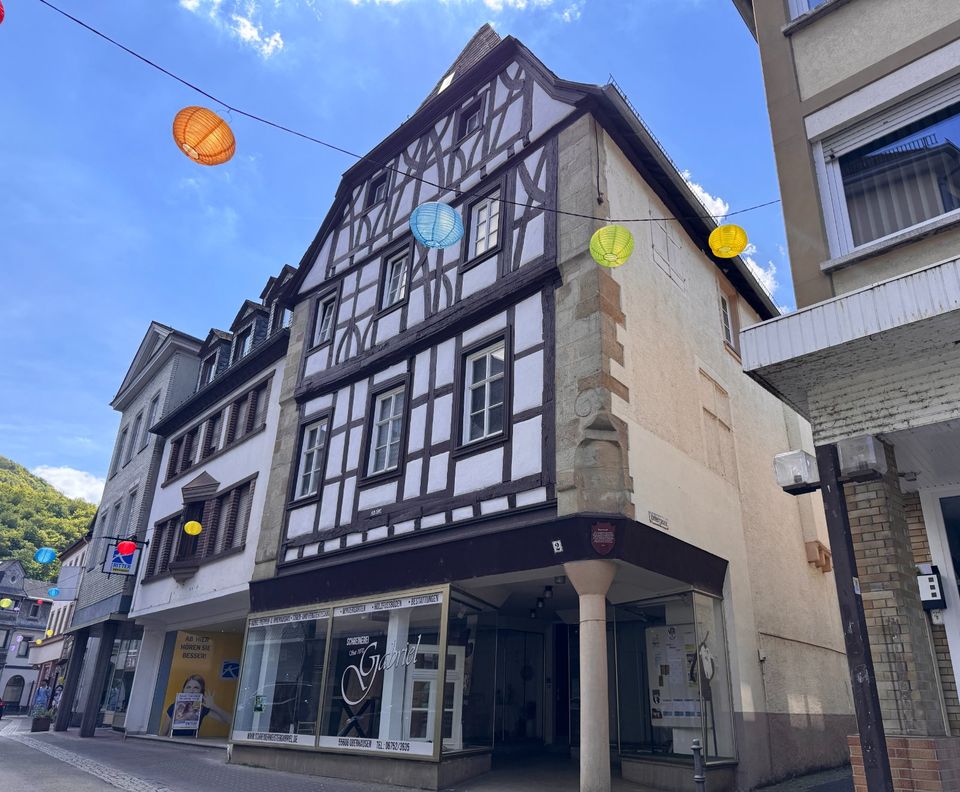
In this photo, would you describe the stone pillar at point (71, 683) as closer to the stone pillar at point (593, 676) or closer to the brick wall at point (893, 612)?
the stone pillar at point (593, 676)

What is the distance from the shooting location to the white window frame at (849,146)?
20.7 feet

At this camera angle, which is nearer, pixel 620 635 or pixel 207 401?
pixel 620 635

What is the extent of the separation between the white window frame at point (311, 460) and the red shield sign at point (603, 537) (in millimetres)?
6847

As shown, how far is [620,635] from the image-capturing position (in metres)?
11.0

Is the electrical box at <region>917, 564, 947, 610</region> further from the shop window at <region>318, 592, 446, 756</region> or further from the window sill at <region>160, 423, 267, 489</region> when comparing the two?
the window sill at <region>160, 423, 267, 489</region>

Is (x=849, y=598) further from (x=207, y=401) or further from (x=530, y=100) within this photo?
(x=207, y=401)

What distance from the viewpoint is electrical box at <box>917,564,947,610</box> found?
6.32 m

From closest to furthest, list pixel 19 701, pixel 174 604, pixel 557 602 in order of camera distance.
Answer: pixel 557 602 < pixel 174 604 < pixel 19 701

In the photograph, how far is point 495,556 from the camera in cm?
992

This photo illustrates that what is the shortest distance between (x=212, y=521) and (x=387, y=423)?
743 cm

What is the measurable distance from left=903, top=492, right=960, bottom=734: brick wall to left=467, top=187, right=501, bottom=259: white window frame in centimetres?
744

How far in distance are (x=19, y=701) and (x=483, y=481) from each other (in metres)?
59.0

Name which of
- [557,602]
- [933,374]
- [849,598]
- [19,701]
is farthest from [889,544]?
[19,701]

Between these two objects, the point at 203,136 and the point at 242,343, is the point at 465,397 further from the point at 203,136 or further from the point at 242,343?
the point at 242,343
